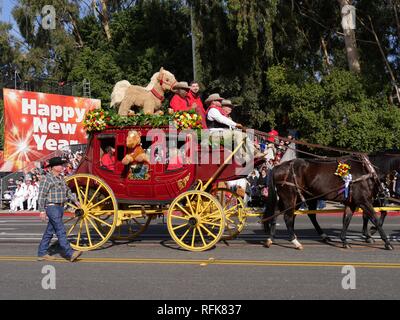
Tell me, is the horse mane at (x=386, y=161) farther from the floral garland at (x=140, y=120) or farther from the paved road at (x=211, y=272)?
the floral garland at (x=140, y=120)

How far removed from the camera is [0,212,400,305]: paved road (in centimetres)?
648

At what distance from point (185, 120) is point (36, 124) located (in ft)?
62.2

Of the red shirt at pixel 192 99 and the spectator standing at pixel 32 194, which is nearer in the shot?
the red shirt at pixel 192 99

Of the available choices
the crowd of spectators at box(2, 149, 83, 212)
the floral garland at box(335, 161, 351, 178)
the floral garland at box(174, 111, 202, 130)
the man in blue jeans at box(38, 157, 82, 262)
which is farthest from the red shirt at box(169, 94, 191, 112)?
the crowd of spectators at box(2, 149, 83, 212)

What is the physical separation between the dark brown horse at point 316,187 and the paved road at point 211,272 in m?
0.58

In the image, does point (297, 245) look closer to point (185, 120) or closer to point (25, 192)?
point (185, 120)

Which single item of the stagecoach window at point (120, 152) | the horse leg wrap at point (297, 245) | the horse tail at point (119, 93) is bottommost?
the horse leg wrap at point (297, 245)

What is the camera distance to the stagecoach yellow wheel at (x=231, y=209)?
10.3 metres

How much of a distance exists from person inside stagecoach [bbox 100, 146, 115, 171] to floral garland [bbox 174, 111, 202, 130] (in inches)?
59.6

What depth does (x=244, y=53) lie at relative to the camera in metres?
26.0

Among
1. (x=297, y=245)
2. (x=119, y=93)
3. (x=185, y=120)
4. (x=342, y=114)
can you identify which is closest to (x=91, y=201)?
(x=119, y=93)

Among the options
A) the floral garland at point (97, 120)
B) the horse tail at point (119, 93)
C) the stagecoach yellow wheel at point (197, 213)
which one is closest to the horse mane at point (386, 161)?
the stagecoach yellow wheel at point (197, 213)
